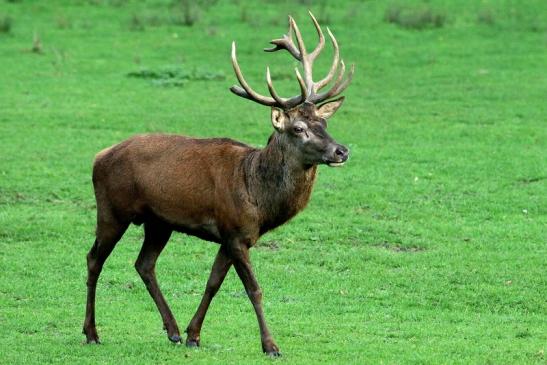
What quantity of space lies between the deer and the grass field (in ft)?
2.12

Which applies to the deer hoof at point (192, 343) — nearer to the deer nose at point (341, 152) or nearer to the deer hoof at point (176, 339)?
the deer hoof at point (176, 339)

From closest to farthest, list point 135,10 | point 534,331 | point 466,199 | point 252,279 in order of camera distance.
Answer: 1. point 252,279
2. point 534,331
3. point 466,199
4. point 135,10

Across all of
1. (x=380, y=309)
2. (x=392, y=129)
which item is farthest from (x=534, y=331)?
(x=392, y=129)

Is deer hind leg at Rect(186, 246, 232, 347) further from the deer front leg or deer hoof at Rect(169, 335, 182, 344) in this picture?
the deer front leg

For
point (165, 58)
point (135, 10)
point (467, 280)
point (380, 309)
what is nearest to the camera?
point (380, 309)

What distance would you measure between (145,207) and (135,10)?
18.5 meters

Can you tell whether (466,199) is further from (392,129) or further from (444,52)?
(444,52)

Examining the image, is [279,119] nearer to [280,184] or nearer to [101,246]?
[280,184]

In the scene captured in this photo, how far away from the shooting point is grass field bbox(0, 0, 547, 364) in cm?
1200

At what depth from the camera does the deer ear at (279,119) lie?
435 inches

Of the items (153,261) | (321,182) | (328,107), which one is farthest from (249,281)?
(321,182)

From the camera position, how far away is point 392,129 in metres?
21.0

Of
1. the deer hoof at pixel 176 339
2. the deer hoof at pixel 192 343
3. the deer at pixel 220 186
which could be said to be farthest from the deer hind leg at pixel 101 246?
the deer hoof at pixel 192 343

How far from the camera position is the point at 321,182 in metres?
18.2
